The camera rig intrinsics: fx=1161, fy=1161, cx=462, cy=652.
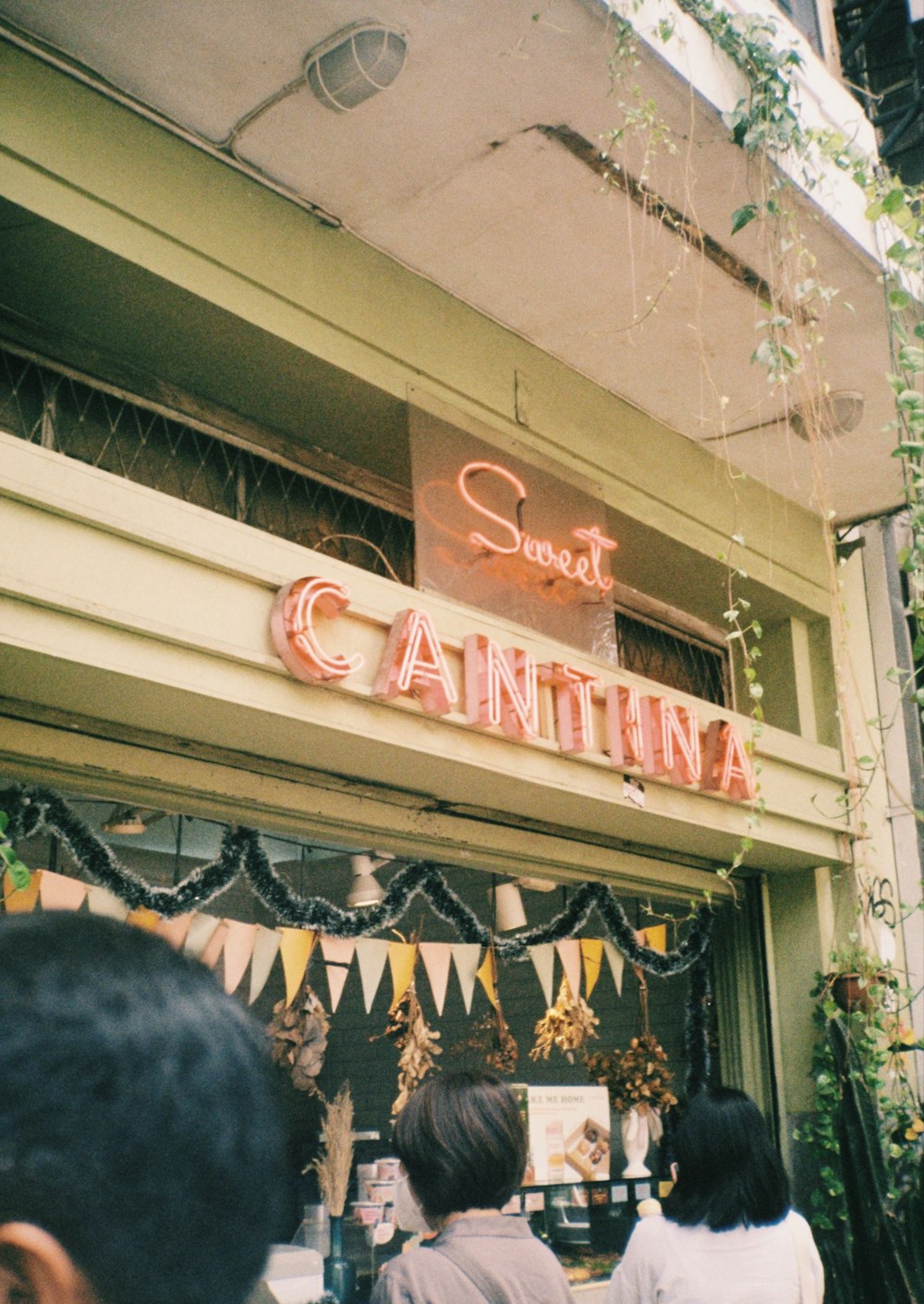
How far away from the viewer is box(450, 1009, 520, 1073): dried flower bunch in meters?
5.79

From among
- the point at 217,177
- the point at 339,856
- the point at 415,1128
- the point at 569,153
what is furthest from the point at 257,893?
the point at 569,153

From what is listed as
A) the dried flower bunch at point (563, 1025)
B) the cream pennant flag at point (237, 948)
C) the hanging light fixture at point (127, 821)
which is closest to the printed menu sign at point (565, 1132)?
the dried flower bunch at point (563, 1025)

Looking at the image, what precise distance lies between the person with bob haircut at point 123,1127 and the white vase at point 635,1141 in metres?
5.90

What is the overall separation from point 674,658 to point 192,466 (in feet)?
11.1

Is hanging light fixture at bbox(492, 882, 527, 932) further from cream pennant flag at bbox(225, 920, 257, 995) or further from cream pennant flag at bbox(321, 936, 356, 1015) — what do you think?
cream pennant flag at bbox(225, 920, 257, 995)

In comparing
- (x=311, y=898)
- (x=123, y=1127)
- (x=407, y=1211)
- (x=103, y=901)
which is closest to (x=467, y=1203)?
(x=407, y=1211)


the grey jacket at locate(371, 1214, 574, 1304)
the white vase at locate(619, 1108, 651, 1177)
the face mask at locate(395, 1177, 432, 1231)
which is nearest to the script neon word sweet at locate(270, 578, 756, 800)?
the face mask at locate(395, 1177, 432, 1231)

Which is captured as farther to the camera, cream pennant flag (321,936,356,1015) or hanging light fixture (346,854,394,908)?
hanging light fixture (346,854,394,908)

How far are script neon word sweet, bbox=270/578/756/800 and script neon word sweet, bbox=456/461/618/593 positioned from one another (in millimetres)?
572

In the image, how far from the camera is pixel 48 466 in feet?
11.6

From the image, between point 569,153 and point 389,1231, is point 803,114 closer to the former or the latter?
point 569,153

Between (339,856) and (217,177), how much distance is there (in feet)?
9.77

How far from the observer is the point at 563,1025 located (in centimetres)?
601

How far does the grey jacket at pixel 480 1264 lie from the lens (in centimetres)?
210
